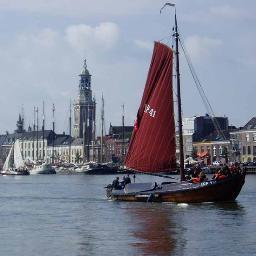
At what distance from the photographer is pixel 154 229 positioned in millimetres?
41094

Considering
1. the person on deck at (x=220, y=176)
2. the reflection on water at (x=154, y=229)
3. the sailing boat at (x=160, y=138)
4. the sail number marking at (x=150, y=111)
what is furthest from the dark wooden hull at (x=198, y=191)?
the sail number marking at (x=150, y=111)

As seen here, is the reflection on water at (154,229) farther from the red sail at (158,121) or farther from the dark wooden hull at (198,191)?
the red sail at (158,121)

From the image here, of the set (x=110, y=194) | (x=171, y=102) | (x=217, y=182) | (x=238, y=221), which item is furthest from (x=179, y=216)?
(x=110, y=194)

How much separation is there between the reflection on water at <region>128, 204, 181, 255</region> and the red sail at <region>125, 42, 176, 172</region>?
3442 millimetres

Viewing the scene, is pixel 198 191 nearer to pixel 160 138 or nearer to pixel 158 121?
pixel 160 138

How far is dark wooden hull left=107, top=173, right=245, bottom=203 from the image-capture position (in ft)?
184

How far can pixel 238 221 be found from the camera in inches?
1784

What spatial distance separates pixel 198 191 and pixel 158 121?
589cm

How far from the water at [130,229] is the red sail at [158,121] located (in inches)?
124

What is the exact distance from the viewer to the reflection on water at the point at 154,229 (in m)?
33.6

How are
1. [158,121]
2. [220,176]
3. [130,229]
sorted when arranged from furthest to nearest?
[158,121]
[220,176]
[130,229]

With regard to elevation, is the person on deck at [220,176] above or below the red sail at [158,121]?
below

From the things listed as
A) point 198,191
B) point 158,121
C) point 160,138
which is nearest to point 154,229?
point 198,191

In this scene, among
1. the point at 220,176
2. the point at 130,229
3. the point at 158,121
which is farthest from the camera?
the point at 158,121
